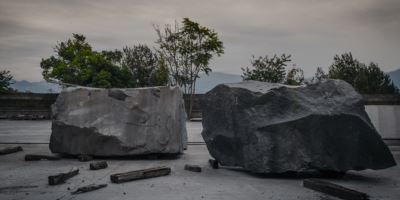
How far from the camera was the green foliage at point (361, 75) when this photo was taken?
32.0 meters

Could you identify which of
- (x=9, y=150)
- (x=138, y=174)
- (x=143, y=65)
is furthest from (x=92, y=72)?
(x=138, y=174)

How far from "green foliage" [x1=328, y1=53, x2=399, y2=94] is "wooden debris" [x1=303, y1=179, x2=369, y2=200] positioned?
98.2ft

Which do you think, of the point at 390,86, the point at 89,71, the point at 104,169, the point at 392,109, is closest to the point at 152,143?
the point at 104,169

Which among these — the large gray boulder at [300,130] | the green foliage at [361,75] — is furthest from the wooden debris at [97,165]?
the green foliage at [361,75]

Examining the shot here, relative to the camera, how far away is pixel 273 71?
2419 cm

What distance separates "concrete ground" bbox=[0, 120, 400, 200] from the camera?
12.9ft

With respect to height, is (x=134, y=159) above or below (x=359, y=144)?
below

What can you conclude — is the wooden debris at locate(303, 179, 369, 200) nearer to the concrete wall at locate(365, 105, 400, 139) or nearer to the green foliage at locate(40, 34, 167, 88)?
the concrete wall at locate(365, 105, 400, 139)

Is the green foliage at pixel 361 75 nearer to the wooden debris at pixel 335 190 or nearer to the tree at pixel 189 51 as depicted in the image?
the tree at pixel 189 51

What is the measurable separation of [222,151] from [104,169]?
1.86 meters

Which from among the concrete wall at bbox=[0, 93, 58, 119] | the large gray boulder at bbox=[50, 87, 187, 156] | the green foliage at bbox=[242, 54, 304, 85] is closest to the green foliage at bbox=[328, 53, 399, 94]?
the green foliage at bbox=[242, 54, 304, 85]

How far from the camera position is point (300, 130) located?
4.96 metres

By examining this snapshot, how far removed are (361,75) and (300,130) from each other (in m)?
30.3

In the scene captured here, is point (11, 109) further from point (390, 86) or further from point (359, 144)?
point (390, 86)
